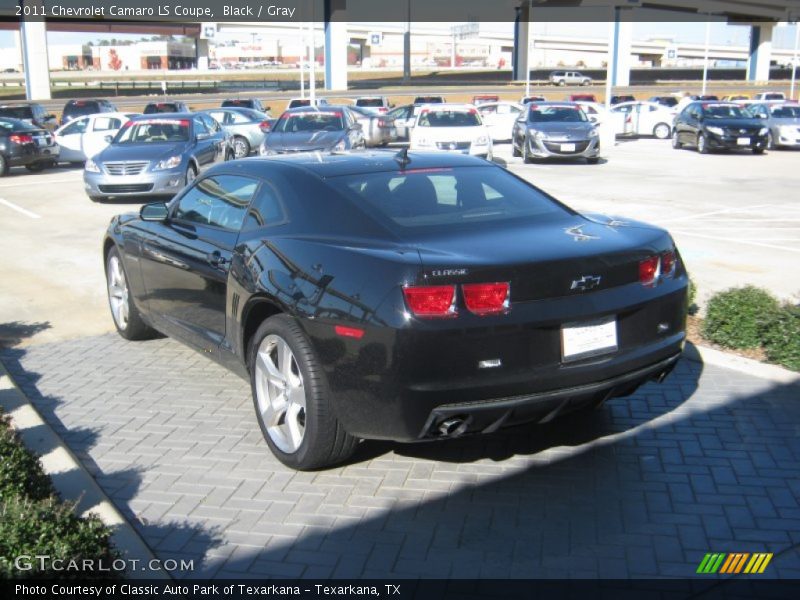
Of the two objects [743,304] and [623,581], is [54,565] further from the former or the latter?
[743,304]

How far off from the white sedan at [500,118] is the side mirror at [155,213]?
89.2ft

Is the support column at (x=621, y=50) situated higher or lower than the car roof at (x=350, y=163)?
higher

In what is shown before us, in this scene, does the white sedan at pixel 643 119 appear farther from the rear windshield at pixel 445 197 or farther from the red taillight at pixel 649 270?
the red taillight at pixel 649 270

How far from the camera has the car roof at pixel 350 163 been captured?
5.47 meters

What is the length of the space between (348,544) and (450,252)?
4.65ft

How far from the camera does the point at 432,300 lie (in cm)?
414

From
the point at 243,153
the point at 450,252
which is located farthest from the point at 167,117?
the point at 450,252

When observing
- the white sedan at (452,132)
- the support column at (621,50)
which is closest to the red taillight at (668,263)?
the white sedan at (452,132)

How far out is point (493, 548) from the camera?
4004 millimetres

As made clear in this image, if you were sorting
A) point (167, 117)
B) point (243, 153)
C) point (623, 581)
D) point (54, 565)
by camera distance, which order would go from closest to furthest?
point (54, 565), point (623, 581), point (167, 117), point (243, 153)

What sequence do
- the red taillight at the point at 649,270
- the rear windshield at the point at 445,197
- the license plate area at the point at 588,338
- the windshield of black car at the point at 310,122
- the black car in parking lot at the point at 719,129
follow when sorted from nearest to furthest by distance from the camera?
the license plate area at the point at 588,338 < the red taillight at the point at 649,270 < the rear windshield at the point at 445,197 < the windshield of black car at the point at 310,122 < the black car in parking lot at the point at 719,129

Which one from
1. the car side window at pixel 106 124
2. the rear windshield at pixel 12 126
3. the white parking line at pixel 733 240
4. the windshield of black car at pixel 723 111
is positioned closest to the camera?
the white parking line at pixel 733 240

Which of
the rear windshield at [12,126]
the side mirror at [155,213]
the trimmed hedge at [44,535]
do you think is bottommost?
the trimmed hedge at [44,535]

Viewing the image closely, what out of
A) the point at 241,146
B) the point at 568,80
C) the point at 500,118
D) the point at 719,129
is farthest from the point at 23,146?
the point at 568,80
